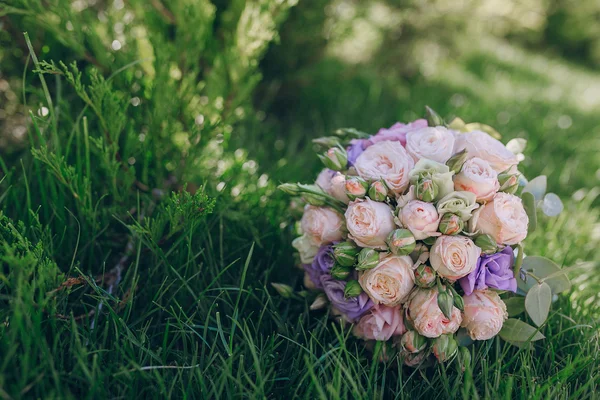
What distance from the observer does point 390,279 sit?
3.67 feet

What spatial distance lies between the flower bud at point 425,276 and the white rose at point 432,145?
26cm

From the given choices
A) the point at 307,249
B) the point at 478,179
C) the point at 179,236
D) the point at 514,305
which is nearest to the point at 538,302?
the point at 514,305

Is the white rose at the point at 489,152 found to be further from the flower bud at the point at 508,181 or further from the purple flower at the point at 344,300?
the purple flower at the point at 344,300

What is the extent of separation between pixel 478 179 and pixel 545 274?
0.34 m

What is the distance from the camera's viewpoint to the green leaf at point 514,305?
49.4 inches

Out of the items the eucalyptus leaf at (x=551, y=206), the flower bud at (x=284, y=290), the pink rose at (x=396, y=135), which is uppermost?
the pink rose at (x=396, y=135)

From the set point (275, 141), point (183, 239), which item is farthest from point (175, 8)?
point (183, 239)

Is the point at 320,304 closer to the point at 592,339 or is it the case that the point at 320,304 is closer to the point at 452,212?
the point at 452,212

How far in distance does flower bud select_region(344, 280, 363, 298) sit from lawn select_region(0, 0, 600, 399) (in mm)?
81

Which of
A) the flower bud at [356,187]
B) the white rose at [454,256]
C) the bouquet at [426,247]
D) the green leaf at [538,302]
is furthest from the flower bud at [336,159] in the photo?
the green leaf at [538,302]

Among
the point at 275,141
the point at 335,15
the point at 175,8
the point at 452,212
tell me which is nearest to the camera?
the point at 452,212

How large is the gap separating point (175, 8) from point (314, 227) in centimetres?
110

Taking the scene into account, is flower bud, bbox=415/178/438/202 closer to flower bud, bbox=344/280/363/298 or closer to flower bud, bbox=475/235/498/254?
flower bud, bbox=475/235/498/254

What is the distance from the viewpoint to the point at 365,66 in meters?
3.30
